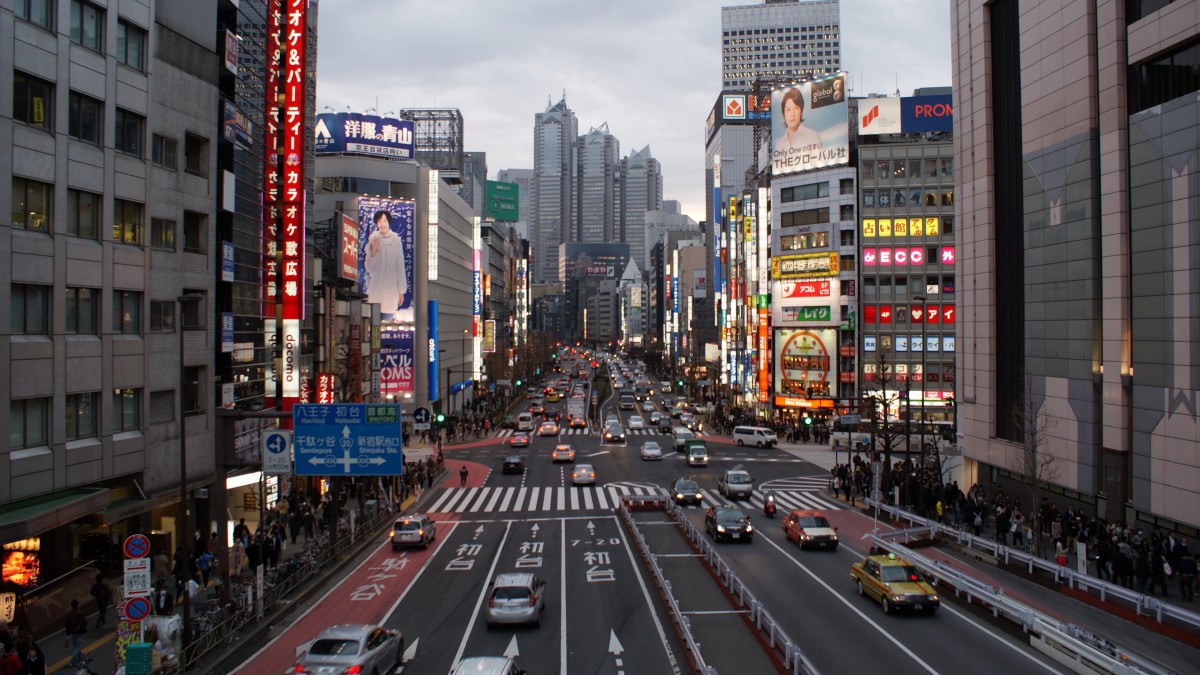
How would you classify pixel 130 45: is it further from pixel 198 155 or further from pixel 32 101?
pixel 32 101

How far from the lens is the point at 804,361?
80250 millimetres

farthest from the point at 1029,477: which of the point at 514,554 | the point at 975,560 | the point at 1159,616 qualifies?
the point at 514,554

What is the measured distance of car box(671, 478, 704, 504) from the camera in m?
40.4

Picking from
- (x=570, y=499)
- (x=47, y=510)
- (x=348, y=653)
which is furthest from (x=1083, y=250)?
(x=47, y=510)

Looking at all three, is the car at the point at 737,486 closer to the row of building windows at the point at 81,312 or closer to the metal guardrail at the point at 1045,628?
the metal guardrail at the point at 1045,628

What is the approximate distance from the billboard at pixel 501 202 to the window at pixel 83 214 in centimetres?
12373

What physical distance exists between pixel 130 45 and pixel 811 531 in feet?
93.0

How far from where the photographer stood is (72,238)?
23688mm

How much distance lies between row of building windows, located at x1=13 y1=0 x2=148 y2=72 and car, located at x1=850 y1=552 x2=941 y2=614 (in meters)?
27.3

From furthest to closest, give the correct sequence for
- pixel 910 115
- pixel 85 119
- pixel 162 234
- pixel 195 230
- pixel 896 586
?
pixel 910 115 → pixel 195 230 → pixel 162 234 → pixel 85 119 → pixel 896 586

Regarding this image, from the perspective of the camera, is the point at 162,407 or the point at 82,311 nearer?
the point at 82,311

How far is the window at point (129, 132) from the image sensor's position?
25.8 m

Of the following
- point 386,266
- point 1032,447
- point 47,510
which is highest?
point 386,266

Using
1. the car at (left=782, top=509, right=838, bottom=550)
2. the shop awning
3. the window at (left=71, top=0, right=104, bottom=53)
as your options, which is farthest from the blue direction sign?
the car at (left=782, top=509, right=838, bottom=550)
